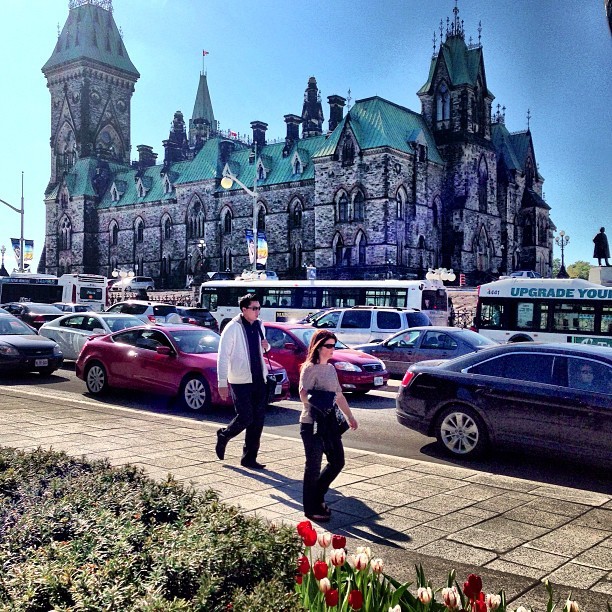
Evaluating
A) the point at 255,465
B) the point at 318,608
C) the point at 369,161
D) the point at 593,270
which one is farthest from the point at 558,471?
the point at 369,161

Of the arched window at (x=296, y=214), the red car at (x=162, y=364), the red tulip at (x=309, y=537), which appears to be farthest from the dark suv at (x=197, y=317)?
the arched window at (x=296, y=214)

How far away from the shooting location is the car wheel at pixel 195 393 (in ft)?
39.8

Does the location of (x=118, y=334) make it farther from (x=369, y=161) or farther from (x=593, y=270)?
(x=369, y=161)

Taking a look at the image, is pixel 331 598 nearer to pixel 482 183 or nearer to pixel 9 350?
pixel 9 350

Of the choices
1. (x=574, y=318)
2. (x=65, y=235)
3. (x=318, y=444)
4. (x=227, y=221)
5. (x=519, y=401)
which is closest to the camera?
(x=318, y=444)

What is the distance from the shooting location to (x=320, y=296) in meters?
31.5

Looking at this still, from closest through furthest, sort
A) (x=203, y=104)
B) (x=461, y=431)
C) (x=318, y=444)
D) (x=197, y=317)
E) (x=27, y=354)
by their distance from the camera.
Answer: (x=318, y=444) < (x=461, y=431) < (x=27, y=354) < (x=197, y=317) < (x=203, y=104)

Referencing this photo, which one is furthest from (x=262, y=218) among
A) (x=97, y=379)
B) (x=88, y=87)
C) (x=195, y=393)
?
(x=195, y=393)

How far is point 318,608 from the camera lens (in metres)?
3.22

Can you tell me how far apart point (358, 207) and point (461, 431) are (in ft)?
153

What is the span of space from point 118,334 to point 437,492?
9.08m

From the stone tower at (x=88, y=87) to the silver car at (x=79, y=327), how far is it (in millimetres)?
71586

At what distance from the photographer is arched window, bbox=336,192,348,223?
55406 millimetres

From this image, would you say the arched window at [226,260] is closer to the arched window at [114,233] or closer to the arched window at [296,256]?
the arched window at [296,256]
